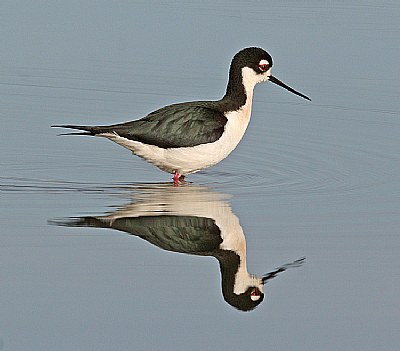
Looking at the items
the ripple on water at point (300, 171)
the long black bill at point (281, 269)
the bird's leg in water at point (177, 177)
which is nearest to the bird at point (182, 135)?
the bird's leg in water at point (177, 177)

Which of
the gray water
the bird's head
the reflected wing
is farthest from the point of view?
the bird's head

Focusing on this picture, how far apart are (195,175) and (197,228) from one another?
225cm

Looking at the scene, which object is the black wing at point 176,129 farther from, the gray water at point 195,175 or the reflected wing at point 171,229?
the reflected wing at point 171,229

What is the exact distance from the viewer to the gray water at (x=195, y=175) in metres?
7.34

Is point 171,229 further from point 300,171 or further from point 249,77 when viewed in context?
point 249,77

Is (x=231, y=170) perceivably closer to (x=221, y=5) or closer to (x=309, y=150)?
(x=309, y=150)

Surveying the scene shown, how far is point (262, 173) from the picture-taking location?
424 inches

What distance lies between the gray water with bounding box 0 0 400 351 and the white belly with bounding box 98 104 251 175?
16cm

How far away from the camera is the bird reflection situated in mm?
7969

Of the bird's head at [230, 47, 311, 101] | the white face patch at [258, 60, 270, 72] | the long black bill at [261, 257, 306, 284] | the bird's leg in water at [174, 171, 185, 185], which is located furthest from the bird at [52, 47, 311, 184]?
the long black bill at [261, 257, 306, 284]

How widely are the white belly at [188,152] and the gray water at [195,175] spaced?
6.3 inches

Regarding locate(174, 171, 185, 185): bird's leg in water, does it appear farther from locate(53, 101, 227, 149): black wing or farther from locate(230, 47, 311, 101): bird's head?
locate(230, 47, 311, 101): bird's head

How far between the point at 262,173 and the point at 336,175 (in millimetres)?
599

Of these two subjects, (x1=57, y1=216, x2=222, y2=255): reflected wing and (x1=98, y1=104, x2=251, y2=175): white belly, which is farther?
(x1=98, y1=104, x2=251, y2=175): white belly
